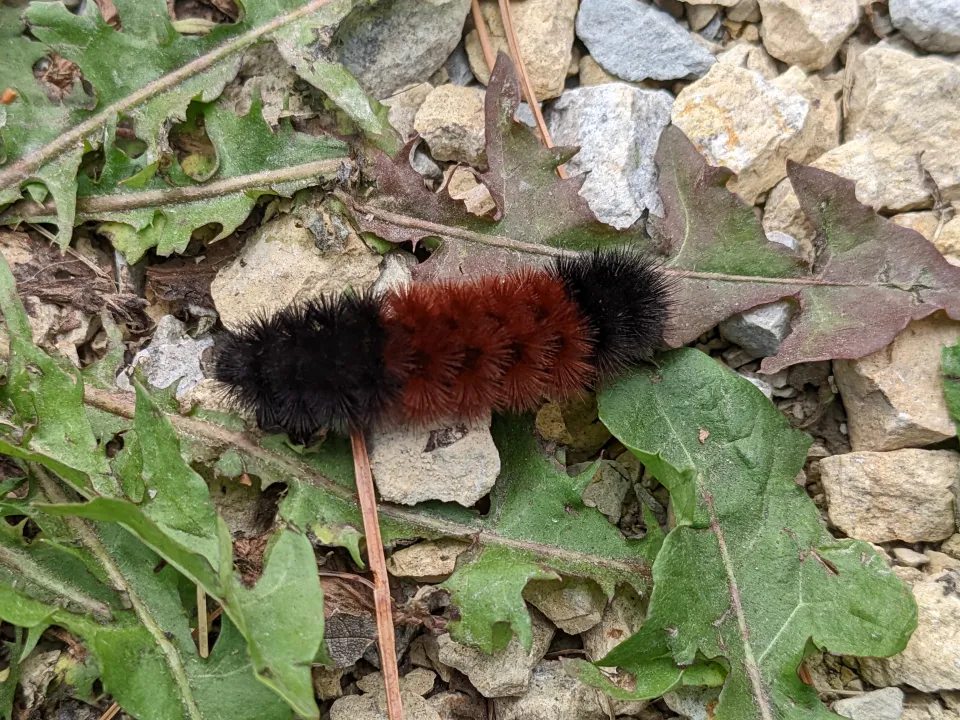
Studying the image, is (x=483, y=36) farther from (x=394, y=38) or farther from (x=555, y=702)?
(x=555, y=702)

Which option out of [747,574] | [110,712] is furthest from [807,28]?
[110,712]

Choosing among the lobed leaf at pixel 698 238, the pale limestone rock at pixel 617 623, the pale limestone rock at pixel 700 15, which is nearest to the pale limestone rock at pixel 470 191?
the lobed leaf at pixel 698 238

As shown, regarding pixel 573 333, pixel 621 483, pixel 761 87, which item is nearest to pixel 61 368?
pixel 573 333

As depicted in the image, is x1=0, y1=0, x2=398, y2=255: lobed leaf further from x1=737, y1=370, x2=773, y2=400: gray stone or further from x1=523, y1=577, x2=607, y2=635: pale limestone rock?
x1=523, y1=577, x2=607, y2=635: pale limestone rock

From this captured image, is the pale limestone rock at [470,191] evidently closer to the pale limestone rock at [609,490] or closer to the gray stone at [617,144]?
the gray stone at [617,144]

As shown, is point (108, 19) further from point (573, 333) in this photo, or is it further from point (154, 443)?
point (573, 333)
